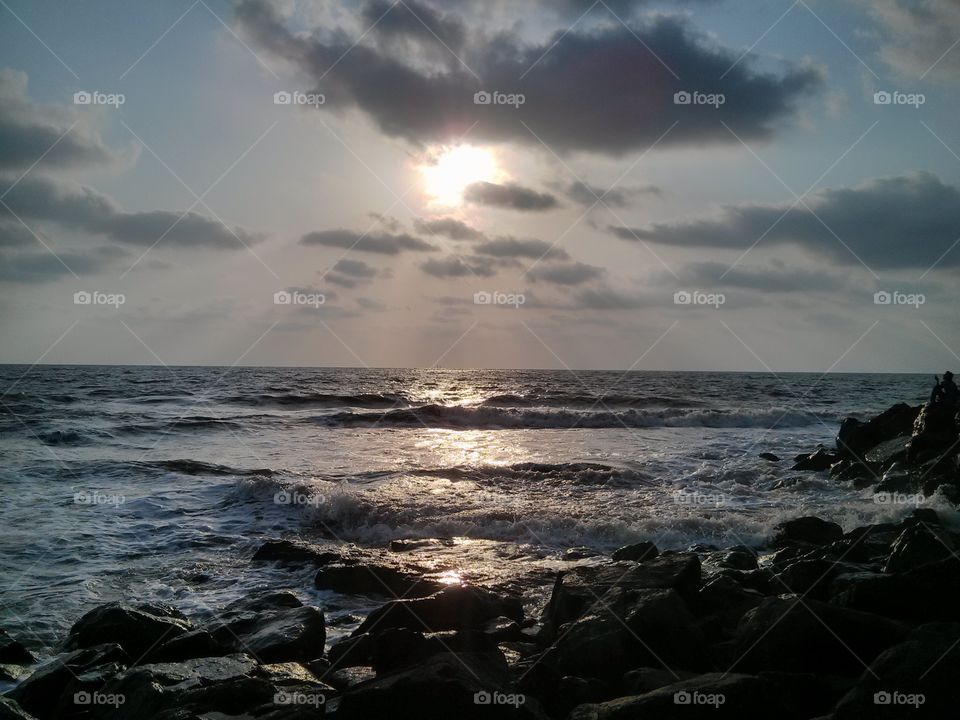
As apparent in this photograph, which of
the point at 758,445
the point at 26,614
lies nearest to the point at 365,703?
the point at 26,614

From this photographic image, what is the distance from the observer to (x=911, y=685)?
14.2ft

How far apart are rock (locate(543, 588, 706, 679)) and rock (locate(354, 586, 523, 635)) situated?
180 cm

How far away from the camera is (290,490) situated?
17.1 m

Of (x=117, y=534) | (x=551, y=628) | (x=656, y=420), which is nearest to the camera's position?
(x=551, y=628)

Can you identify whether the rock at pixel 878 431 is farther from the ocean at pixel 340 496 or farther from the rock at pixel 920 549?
the rock at pixel 920 549

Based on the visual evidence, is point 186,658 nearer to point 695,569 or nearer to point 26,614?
point 26,614

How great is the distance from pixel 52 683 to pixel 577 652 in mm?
4788

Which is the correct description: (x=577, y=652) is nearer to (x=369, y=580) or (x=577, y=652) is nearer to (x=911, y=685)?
(x=911, y=685)

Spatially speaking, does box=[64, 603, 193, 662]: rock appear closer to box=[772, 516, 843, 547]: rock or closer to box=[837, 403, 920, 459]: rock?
box=[772, 516, 843, 547]: rock

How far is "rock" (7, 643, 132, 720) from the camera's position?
6.26 metres

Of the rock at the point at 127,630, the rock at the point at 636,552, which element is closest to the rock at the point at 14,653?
the rock at the point at 127,630

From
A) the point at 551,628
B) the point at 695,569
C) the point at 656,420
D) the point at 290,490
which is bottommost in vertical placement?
the point at 551,628

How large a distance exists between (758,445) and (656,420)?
34.3 ft

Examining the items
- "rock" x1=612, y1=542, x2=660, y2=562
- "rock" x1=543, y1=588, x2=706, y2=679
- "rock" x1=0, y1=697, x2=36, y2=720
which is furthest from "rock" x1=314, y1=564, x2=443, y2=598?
"rock" x1=0, y1=697, x2=36, y2=720
